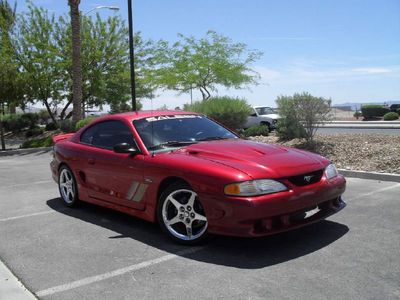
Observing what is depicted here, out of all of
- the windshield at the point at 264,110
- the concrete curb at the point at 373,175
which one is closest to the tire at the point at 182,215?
the concrete curb at the point at 373,175

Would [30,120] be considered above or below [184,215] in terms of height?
above

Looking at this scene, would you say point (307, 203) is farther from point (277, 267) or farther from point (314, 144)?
point (314, 144)

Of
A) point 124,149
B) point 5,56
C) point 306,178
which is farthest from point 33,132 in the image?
point 306,178

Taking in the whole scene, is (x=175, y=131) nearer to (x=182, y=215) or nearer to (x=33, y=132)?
(x=182, y=215)

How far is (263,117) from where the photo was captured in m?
25.0

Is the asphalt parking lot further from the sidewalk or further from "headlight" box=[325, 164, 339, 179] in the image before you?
"headlight" box=[325, 164, 339, 179]

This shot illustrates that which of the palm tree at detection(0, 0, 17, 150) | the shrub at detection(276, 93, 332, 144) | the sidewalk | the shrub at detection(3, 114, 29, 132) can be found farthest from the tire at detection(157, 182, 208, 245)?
the shrub at detection(3, 114, 29, 132)

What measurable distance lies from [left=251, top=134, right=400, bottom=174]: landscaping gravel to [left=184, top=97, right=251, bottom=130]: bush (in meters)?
4.48

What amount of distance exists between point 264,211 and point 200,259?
771 millimetres

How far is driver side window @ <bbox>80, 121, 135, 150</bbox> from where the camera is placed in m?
5.91

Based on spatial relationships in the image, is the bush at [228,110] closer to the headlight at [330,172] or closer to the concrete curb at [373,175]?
the concrete curb at [373,175]

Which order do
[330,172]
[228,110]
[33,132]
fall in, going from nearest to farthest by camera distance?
[330,172] → [228,110] → [33,132]

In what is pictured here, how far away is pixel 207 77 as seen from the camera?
3039cm

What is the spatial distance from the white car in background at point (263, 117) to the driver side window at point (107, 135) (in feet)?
59.1
